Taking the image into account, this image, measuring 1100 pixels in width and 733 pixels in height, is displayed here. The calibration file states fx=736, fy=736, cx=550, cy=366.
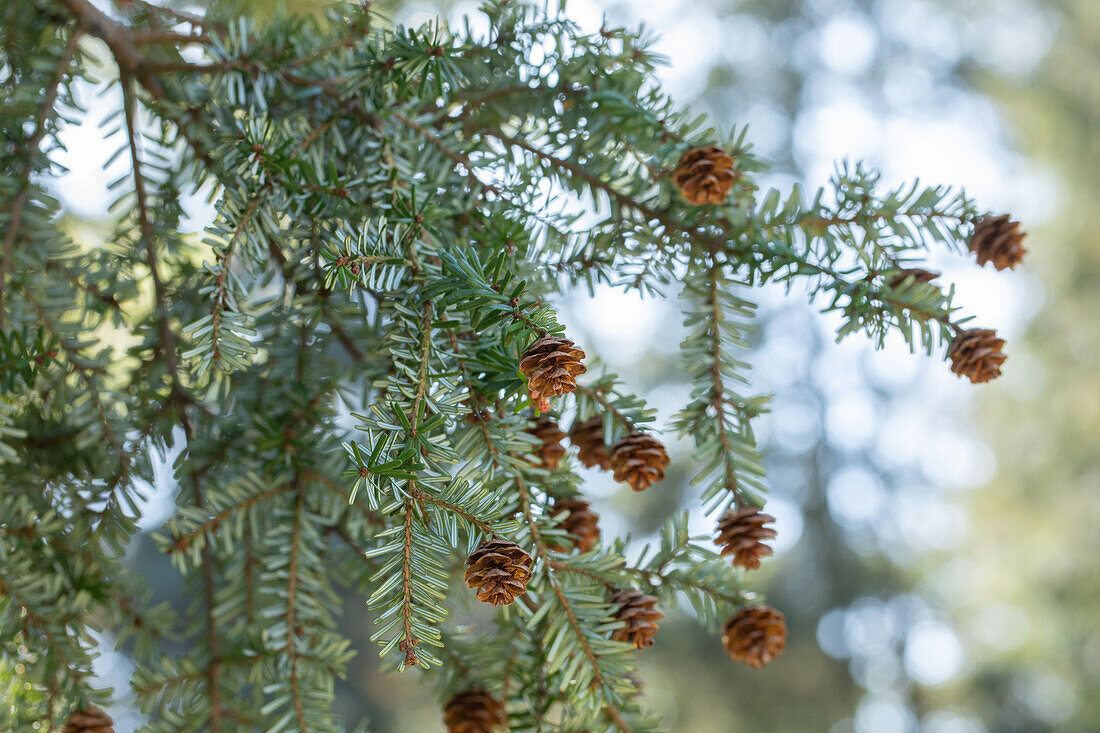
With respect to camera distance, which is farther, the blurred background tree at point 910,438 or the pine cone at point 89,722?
the blurred background tree at point 910,438

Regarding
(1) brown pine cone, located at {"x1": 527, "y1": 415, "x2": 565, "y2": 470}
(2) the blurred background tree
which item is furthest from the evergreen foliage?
(2) the blurred background tree

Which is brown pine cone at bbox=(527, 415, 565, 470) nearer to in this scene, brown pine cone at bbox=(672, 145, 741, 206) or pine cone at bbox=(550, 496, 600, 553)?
pine cone at bbox=(550, 496, 600, 553)

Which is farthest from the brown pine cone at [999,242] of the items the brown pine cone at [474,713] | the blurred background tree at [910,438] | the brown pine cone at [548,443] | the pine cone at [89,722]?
the blurred background tree at [910,438]

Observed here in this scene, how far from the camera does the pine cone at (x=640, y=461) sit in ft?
1.31

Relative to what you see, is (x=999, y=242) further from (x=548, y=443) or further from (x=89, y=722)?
(x=89, y=722)

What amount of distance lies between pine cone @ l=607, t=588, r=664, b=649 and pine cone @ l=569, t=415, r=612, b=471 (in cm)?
7

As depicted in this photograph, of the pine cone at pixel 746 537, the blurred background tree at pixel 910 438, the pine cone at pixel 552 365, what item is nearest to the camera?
the pine cone at pixel 552 365

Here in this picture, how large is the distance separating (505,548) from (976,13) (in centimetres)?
358

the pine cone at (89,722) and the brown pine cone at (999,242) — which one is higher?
the brown pine cone at (999,242)

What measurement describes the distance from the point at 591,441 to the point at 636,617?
103mm

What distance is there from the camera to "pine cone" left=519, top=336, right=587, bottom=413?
0.95 ft

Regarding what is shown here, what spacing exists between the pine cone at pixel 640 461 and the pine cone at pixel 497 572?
11 centimetres

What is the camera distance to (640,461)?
400 mm

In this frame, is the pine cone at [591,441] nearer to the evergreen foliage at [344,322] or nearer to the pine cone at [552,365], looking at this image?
the evergreen foliage at [344,322]
